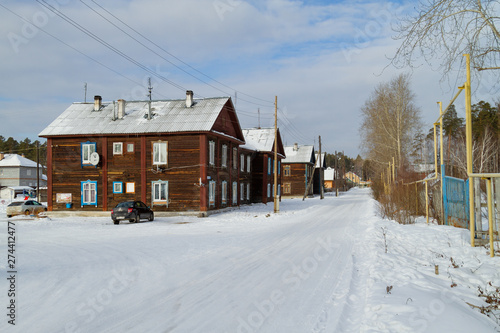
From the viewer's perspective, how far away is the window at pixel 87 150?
3103 cm

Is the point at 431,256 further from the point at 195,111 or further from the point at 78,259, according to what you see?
the point at 195,111

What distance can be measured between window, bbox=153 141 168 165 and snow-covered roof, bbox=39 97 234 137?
1.12 meters

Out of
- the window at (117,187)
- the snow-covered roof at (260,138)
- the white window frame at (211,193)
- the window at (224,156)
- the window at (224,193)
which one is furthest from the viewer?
the snow-covered roof at (260,138)

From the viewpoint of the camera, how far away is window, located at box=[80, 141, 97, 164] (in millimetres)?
31031

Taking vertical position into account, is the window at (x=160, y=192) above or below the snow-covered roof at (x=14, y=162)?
Answer: below

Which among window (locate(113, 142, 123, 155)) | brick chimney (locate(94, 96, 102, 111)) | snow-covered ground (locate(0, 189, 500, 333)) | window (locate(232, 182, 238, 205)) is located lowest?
snow-covered ground (locate(0, 189, 500, 333))

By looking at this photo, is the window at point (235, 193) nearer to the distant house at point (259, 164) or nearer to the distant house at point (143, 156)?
the distant house at point (143, 156)

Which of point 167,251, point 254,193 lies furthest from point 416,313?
point 254,193

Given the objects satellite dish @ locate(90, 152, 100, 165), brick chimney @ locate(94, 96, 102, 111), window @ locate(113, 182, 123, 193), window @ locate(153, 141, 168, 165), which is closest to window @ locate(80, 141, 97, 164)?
satellite dish @ locate(90, 152, 100, 165)

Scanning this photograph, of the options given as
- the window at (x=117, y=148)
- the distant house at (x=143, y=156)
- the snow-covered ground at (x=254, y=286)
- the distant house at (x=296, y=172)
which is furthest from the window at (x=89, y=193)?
the distant house at (x=296, y=172)

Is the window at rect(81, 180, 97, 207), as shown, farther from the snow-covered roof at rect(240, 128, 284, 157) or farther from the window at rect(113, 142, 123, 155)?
the snow-covered roof at rect(240, 128, 284, 157)

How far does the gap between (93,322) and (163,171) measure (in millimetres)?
24401

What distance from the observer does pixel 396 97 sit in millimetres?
46344

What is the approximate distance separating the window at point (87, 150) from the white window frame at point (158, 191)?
6.01m
